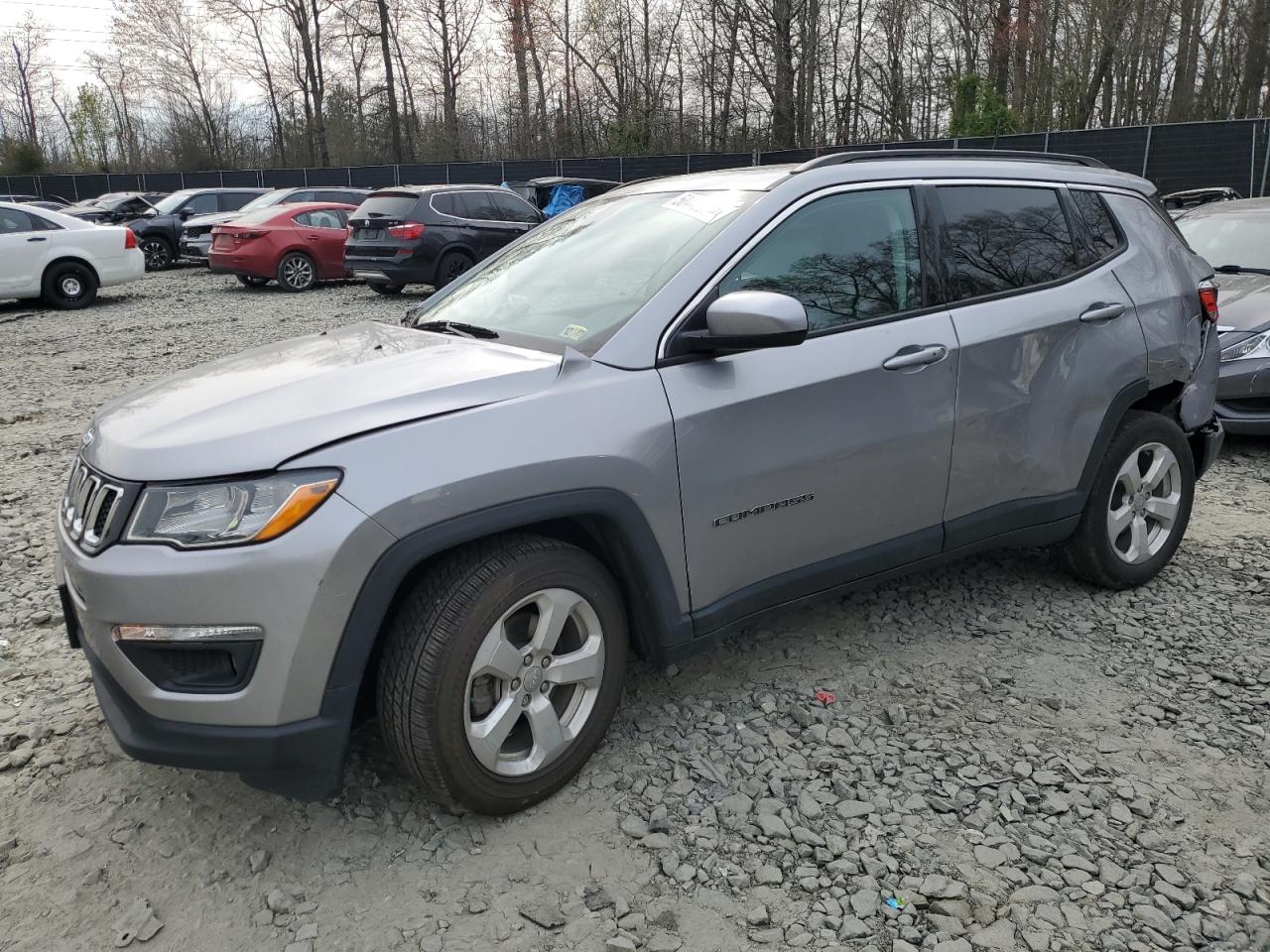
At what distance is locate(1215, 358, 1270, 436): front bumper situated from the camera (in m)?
5.92

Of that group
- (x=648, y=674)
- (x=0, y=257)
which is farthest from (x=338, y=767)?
(x=0, y=257)

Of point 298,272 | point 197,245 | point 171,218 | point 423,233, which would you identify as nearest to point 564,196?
point 423,233

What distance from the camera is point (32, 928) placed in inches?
91.8

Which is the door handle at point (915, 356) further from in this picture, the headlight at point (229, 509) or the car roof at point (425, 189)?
the car roof at point (425, 189)

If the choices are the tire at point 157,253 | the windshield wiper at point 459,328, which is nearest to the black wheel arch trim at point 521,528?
the windshield wiper at point 459,328

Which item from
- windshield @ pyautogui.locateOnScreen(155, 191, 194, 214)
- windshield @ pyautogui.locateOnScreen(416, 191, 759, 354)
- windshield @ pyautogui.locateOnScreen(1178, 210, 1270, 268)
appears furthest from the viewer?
windshield @ pyautogui.locateOnScreen(155, 191, 194, 214)

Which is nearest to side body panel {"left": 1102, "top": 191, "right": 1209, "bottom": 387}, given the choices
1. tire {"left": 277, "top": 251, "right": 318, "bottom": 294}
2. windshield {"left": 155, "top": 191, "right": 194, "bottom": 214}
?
tire {"left": 277, "top": 251, "right": 318, "bottom": 294}

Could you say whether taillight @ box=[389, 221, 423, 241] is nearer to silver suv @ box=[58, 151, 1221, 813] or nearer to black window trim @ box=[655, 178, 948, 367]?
silver suv @ box=[58, 151, 1221, 813]

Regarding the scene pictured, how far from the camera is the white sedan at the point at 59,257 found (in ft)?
42.7

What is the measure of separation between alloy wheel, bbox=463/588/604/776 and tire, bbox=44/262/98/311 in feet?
45.0

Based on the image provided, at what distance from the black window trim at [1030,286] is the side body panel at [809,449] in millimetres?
176

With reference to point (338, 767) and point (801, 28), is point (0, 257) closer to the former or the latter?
point (338, 767)

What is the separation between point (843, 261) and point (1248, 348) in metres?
4.12

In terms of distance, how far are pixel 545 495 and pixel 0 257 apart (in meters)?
13.5
